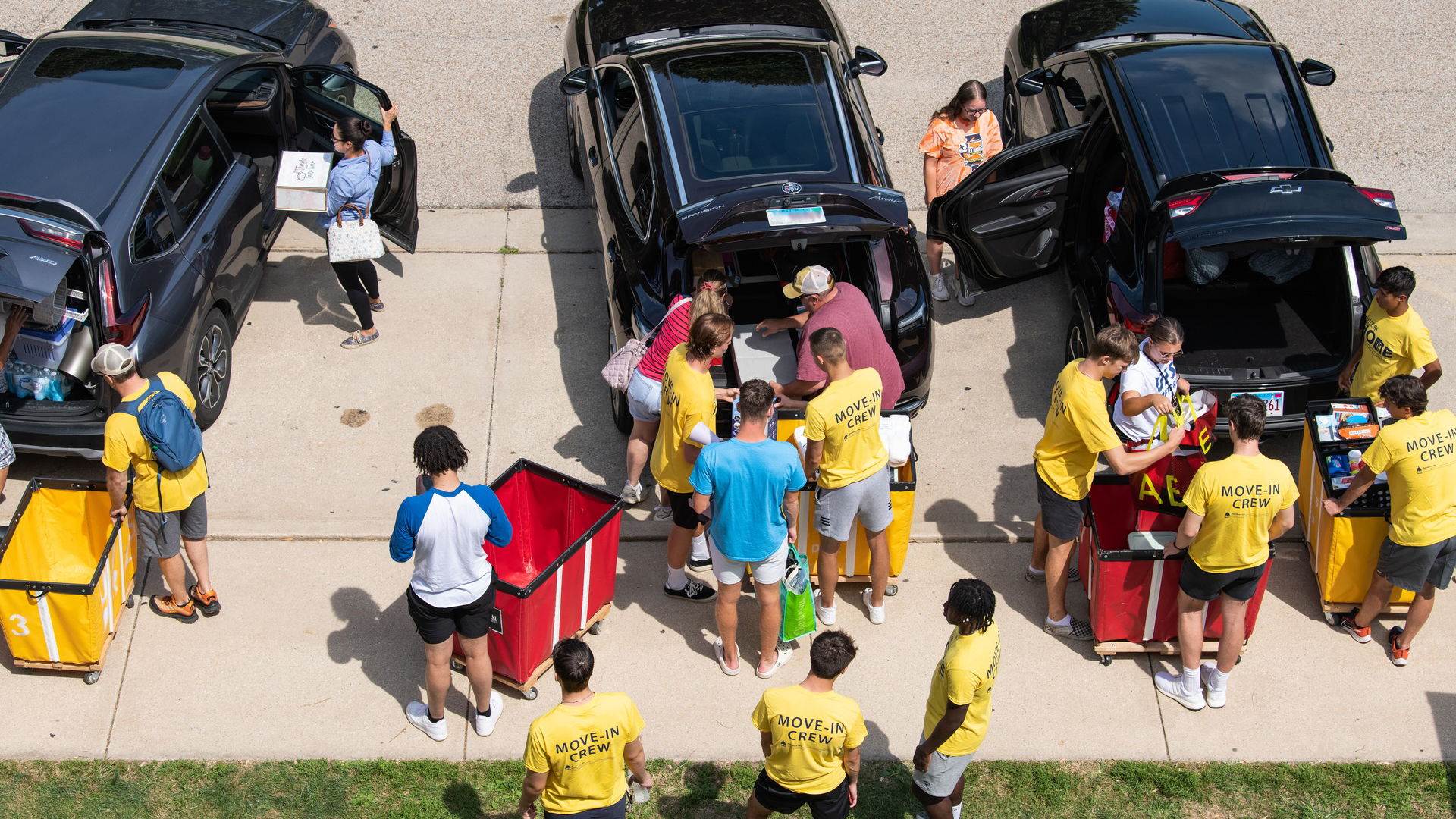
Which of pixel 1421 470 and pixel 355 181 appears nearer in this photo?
pixel 1421 470

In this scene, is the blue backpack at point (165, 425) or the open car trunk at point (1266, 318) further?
the open car trunk at point (1266, 318)

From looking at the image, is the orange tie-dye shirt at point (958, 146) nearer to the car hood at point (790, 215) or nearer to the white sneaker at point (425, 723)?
the car hood at point (790, 215)

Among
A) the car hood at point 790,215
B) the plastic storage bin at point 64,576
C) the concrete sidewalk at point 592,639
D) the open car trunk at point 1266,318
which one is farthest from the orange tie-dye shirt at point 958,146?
the plastic storage bin at point 64,576

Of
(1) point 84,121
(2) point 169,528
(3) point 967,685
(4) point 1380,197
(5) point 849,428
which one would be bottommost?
(2) point 169,528

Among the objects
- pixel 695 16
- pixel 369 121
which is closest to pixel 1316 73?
pixel 695 16

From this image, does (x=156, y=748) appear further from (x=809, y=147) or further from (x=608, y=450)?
(x=809, y=147)

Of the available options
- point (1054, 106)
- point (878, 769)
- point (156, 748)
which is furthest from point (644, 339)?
point (1054, 106)

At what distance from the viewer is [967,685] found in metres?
5.11

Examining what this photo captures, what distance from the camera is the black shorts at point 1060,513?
651cm

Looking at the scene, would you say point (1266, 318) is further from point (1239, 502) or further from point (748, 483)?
point (748, 483)

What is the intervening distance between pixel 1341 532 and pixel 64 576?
660cm

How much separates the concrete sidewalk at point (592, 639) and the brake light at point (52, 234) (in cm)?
148

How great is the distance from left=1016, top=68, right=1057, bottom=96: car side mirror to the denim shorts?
4.00 metres

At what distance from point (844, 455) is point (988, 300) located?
365 centimetres
